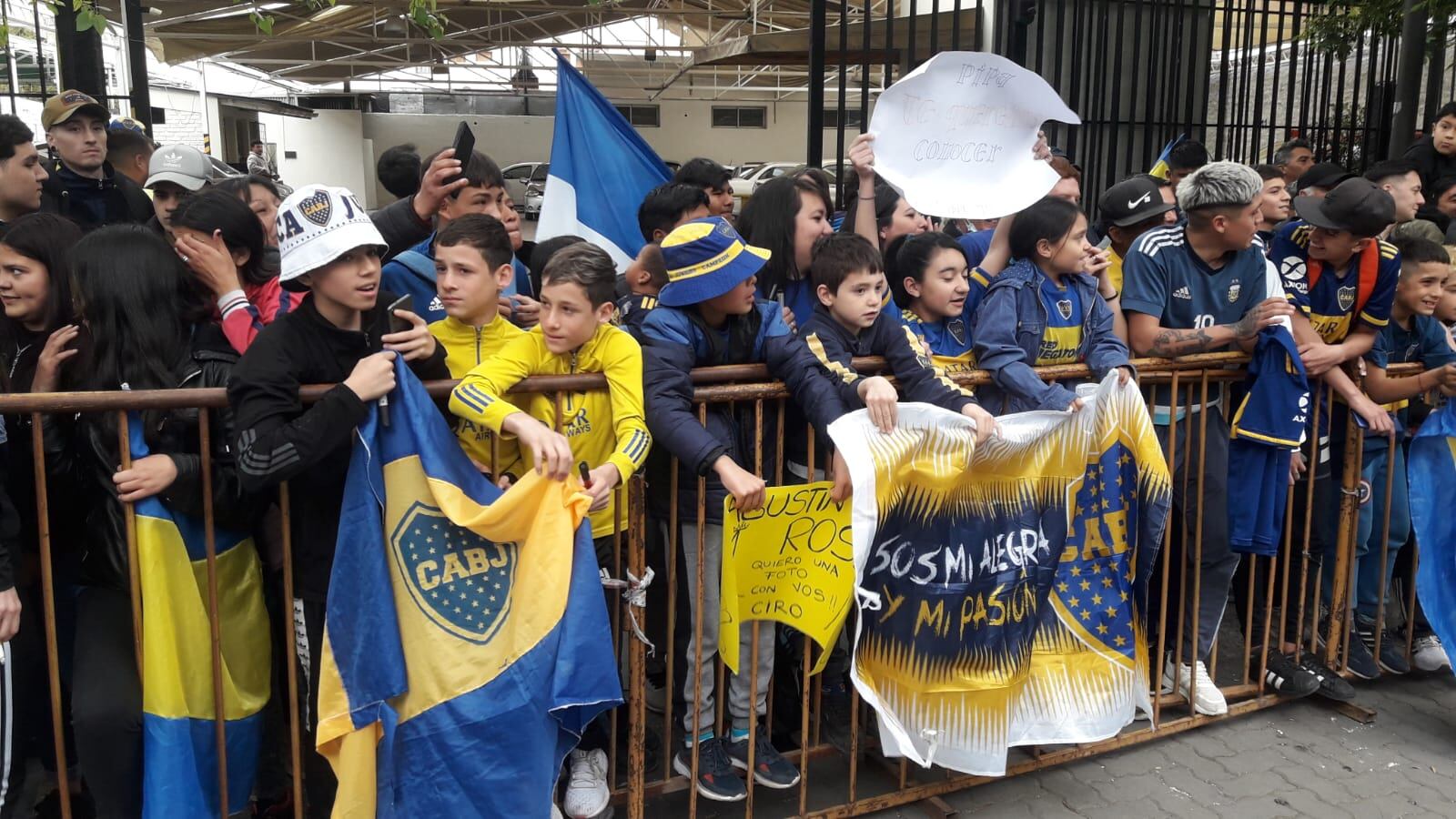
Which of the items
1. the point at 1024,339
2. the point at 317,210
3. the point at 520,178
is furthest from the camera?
the point at 520,178

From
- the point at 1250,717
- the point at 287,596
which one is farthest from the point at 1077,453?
the point at 287,596

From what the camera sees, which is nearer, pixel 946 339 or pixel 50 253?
pixel 50 253

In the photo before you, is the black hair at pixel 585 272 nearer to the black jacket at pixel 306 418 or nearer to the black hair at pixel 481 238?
the black hair at pixel 481 238

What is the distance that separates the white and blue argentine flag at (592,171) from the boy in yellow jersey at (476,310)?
184 cm

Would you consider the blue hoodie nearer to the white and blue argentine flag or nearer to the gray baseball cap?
the white and blue argentine flag

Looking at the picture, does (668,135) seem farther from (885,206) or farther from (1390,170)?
(885,206)

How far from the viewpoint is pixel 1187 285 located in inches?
170

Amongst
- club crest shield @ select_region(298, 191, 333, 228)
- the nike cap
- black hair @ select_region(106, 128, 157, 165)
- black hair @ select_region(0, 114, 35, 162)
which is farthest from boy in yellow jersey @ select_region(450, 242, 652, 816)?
black hair @ select_region(106, 128, 157, 165)

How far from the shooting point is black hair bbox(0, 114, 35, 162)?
475 cm

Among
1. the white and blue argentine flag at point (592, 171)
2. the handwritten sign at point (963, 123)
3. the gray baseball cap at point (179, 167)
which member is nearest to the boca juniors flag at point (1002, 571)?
the handwritten sign at point (963, 123)

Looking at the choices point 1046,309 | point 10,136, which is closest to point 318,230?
point 1046,309

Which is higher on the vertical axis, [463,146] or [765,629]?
[463,146]

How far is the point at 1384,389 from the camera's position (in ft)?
14.9

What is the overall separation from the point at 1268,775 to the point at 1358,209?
2.13m
